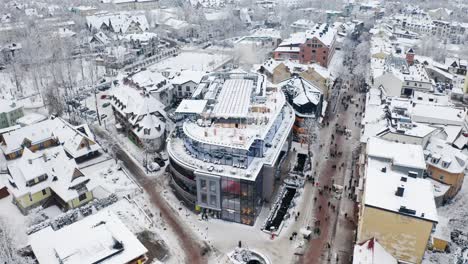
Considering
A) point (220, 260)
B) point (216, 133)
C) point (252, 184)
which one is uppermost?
point (216, 133)

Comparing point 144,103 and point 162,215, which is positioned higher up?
point 144,103

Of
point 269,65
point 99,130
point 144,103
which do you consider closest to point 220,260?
point 144,103

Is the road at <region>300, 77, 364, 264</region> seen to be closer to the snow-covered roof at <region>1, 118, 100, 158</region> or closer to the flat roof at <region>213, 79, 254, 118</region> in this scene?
the flat roof at <region>213, 79, 254, 118</region>

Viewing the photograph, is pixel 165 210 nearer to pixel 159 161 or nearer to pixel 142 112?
pixel 159 161

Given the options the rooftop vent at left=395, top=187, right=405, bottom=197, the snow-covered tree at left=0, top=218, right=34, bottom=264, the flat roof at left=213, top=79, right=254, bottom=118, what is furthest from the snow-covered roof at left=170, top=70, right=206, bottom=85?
the rooftop vent at left=395, top=187, right=405, bottom=197

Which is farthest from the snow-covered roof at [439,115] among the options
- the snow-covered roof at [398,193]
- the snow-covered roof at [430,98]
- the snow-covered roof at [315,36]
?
the snow-covered roof at [315,36]

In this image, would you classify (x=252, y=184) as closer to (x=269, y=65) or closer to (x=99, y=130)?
(x=99, y=130)
